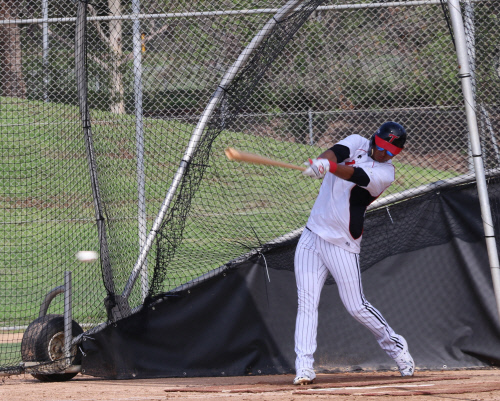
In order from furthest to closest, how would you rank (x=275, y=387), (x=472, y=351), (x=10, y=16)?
(x=10, y=16)
(x=472, y=351)
(x=275, y=387)

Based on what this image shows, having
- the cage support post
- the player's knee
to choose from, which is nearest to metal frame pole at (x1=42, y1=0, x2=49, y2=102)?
the cage support post

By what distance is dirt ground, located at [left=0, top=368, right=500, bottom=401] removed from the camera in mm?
3732

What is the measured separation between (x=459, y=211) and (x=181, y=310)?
254 centimetres

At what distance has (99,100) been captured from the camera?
19.0 feet

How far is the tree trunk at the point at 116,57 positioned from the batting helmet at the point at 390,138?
240 cm

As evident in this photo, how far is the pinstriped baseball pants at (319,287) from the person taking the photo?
4.48 meters

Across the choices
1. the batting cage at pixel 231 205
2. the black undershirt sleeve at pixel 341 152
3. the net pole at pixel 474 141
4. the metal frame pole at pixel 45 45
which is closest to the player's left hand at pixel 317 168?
the black undershirt sleeve at pixel 341 152

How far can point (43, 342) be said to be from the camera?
526cm

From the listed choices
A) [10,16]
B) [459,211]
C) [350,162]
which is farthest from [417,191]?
[10,16]

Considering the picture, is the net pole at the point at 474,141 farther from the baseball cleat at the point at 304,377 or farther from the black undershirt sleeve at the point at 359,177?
the baseball cleat at the point at 304,377

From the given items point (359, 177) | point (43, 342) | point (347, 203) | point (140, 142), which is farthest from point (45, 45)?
point (359, 177)

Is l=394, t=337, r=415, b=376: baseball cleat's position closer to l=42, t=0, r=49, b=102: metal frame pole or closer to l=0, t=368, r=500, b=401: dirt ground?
l=0, t=368, r=500, b=401: dirt ground

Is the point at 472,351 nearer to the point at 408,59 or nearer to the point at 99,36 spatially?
the point at 408,59

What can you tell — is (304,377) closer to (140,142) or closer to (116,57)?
(140,142)
